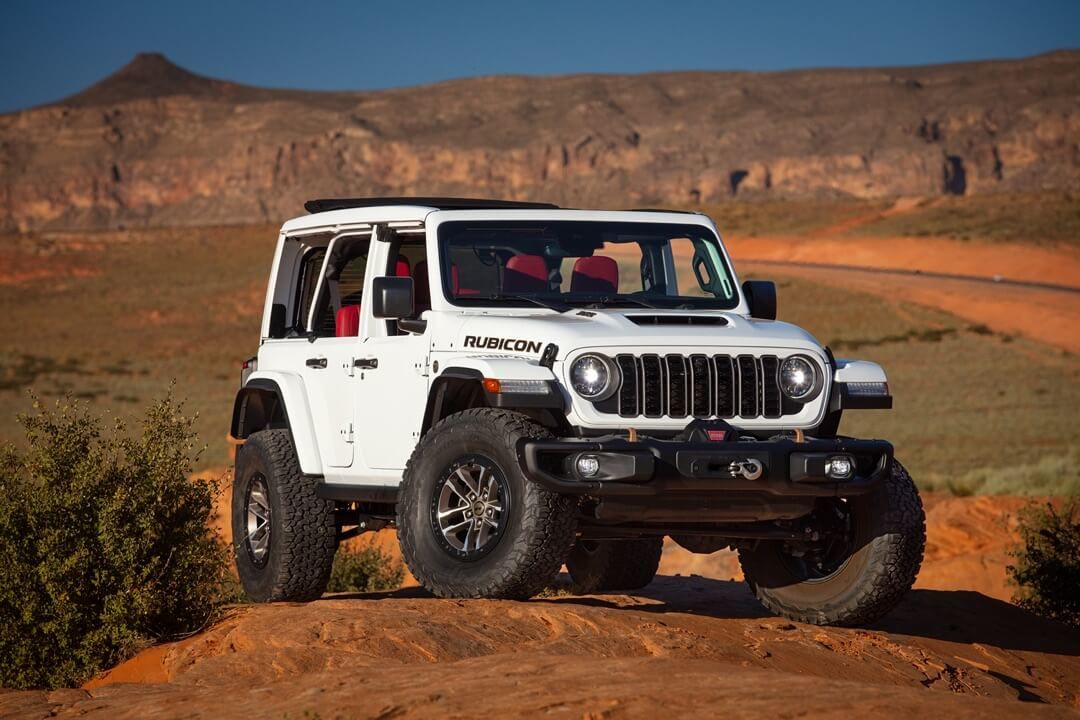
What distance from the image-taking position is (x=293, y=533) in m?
9.98

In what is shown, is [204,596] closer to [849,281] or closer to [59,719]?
[59,719]

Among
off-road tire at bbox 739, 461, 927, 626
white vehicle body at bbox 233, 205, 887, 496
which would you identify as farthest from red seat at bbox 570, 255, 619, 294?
off-road tire at bbox 739, 461, 927, 626

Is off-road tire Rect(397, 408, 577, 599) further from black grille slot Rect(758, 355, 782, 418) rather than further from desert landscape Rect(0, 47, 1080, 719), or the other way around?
black grille slot Rect(758, 355, 782, 418)

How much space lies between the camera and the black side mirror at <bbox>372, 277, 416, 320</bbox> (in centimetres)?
884

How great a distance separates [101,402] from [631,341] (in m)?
36.8

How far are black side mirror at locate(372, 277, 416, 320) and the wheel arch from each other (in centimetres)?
144

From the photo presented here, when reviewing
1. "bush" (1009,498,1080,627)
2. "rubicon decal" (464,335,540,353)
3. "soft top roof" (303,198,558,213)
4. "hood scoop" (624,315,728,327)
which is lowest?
"bush" (1009,498,1080,627)

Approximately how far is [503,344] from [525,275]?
97cm

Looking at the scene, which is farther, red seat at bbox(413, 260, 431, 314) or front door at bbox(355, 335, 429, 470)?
red seat at bbox(413, 260, 431, 314)

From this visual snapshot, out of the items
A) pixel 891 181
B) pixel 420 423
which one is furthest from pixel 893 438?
pixel 891 181

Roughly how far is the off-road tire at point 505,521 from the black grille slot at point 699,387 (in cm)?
55

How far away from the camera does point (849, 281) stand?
5450 cm

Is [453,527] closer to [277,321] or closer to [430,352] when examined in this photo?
[430,352]

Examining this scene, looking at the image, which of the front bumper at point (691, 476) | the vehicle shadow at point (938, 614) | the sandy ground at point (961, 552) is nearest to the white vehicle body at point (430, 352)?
the front bumper at point (691, 476)
